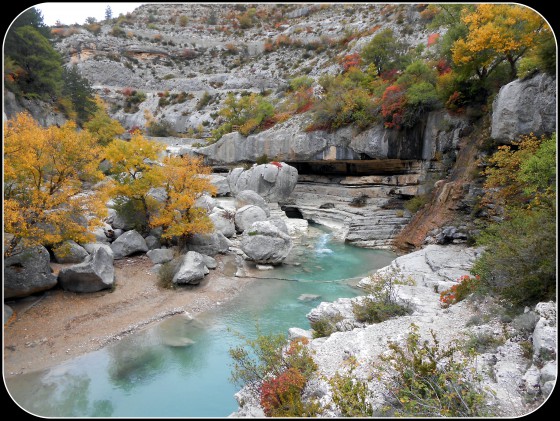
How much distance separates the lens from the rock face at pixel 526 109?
550 inches

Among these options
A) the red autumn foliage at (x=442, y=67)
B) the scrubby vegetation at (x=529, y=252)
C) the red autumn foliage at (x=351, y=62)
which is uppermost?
the red autumn foliage at (x=351, y=62)

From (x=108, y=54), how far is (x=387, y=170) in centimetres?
5530

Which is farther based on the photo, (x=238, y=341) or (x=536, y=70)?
(x=536, y=70)

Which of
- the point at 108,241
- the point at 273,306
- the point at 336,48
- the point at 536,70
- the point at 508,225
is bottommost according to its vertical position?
the point at 273,306

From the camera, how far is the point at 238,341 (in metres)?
11.6

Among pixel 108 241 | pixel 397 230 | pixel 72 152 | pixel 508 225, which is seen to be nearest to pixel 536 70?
pixel 508 225

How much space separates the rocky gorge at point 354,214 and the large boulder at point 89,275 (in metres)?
0.05

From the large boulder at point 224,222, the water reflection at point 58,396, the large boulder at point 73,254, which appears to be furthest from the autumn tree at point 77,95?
the water reflection at point 58,396

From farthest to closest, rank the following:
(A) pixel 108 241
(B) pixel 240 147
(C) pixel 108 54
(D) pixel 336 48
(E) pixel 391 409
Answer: (C) pixel 108 54, (D) pixel 336 48, (B) pixel 240 147, (A) pixel 108 241, (E) pixel 391 409

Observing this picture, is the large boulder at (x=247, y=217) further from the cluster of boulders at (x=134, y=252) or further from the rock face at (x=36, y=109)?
the rock face at (x=36, y=109)

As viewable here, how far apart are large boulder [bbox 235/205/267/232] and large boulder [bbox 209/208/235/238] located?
17.1 inches

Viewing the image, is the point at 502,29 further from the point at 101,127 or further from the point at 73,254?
the point at 101,127

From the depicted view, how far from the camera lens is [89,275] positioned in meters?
13.8

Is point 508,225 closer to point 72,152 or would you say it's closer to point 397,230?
point 397,230
